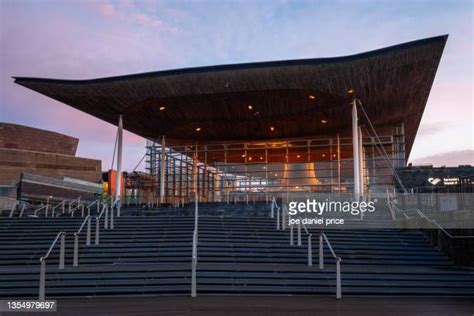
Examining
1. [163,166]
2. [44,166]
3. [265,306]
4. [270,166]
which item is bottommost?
[265,306]

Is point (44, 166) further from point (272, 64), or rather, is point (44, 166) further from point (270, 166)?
point (272, 64)

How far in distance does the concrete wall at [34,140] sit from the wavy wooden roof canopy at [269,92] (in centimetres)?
5054

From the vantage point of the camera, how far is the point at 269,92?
90.1 feet

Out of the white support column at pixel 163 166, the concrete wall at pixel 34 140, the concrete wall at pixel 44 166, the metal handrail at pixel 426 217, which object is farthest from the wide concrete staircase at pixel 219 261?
the concrete wall at pixel 34 140

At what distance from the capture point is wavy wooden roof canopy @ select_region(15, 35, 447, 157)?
23.4 meters

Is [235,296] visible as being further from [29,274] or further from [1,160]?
[1,160]

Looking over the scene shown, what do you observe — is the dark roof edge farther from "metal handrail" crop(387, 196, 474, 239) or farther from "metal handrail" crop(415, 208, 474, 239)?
"metal handrail" crop(415, 208, 474, 239)

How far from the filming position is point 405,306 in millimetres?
9328

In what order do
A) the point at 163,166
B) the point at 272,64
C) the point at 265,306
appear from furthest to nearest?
the point at 163,166 → the point at 272,64 → the point at 265,306

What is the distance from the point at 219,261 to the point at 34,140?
7590cm

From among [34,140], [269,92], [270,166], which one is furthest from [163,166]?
[34,140]

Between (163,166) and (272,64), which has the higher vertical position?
(272,64)

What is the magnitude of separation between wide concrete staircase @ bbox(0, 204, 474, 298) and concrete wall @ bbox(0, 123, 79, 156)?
67.2 metres

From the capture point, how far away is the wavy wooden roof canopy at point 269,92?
23.4 m
